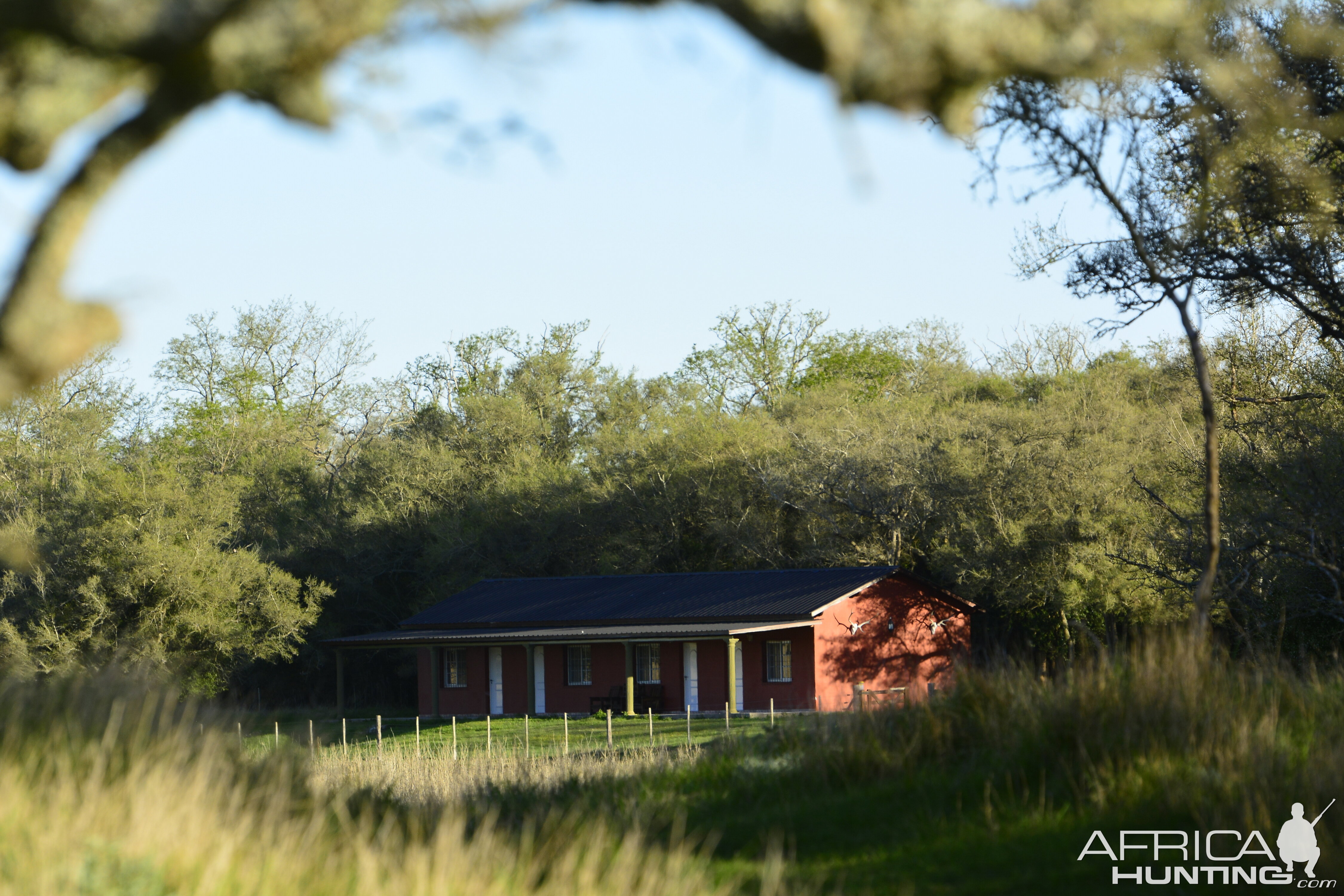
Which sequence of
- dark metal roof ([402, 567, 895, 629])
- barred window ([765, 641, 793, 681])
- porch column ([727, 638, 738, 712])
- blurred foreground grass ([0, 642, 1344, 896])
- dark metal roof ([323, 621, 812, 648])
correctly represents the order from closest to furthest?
blurred foreground grass ([0, 642, 1344, 896])
porch column ([727, 638, 738, 712])
dark metal roof ([323, 621, 812, 648])
dark metal roof ([402, 567, 895, 629])
barred window ([765, 641, 793, 681])

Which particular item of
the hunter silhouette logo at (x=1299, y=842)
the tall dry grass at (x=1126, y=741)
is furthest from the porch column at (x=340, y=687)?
the hunter silhouette logo at (x=1299, y=842)

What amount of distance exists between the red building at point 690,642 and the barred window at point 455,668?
0.13 ft

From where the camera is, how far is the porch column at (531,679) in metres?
33.1

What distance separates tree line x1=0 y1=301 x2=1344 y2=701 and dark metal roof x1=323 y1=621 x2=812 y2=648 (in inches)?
183

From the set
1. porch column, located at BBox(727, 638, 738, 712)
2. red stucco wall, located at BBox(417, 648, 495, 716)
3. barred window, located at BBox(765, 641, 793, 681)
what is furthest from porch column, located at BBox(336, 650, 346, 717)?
barred window, located at BBox(765, 641, 793, 681)

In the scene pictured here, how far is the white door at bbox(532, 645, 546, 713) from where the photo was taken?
34.9 meters

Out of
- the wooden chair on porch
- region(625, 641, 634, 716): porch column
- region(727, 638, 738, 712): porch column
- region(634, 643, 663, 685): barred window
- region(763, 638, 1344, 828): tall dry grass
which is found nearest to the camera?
region(763, 638, 1344, 828): tall dry grass

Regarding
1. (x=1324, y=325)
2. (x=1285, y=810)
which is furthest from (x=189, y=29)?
(x=1324, y=325)

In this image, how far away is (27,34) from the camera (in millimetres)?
4867

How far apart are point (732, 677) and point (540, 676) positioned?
7416mm

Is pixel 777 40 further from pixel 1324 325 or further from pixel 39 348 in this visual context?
pixel 1324 325

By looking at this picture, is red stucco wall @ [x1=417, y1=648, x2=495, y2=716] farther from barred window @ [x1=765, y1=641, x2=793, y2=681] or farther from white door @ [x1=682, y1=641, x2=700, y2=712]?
barred window @ [x1=765, y1=641, x2=793, y2=681]

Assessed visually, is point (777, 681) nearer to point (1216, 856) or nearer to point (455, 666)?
point (455, 666)

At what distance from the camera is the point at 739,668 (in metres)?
32.3
